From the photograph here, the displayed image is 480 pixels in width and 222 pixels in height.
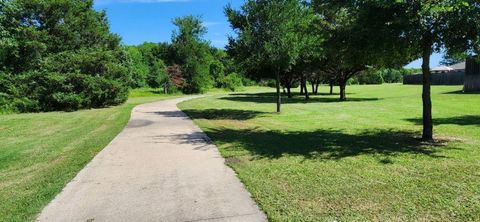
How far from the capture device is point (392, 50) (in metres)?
10.3

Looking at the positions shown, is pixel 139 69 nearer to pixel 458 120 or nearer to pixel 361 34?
pixel 458 120

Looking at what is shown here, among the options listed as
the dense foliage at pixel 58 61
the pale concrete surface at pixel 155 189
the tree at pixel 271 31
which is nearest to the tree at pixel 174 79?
the dense foliage at pixel 58 61

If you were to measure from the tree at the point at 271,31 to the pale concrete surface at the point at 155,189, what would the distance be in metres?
9.69

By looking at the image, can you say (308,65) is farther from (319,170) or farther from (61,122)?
(319,170)

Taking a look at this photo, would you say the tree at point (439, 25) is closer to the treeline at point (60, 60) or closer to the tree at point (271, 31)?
the tree at point (271, 31)

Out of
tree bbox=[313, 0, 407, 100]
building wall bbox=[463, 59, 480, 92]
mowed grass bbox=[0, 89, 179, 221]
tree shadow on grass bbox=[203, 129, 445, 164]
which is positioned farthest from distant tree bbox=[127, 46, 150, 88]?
tree bbox=[313, 0, 407, 100]

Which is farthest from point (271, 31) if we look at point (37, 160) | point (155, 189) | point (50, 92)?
point (50, 92)

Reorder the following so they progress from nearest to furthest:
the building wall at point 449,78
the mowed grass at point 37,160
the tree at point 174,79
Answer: the mowed grass at point 37,160 → the building wall at point 449,78 → the tree at point 174,79

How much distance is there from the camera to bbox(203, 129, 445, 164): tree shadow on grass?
888 cm

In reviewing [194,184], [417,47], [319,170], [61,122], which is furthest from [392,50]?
[61,122]

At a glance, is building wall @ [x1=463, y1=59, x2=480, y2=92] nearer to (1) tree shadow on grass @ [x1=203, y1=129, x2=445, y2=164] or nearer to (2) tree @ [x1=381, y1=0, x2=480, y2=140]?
(1) tree shadow on grass @ [x1=203, y1=129, x2=445, y2=164]

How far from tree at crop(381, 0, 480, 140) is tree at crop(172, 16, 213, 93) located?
151 feet

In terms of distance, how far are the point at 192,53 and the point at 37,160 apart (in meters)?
48.7

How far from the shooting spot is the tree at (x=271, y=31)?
732 inches
